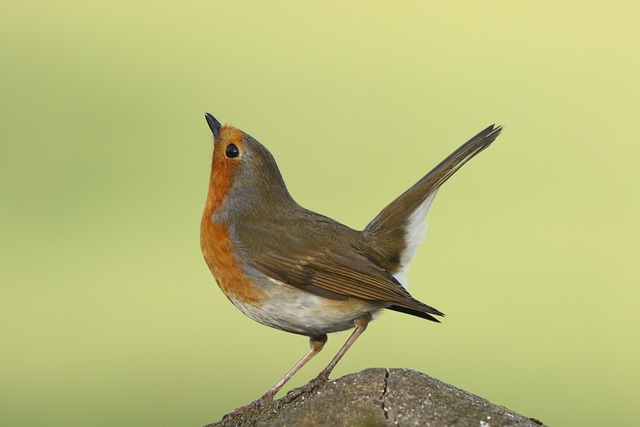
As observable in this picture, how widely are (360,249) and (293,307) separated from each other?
25.0 inches

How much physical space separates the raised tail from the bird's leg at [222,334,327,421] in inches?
24.3

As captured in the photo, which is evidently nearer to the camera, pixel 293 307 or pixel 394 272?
pixel 293 307

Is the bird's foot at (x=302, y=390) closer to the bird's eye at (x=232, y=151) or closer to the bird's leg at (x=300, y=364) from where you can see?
the bird's leg at (x=300, y=364)

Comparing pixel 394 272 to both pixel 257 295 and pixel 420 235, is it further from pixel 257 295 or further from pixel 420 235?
pixel 257 295

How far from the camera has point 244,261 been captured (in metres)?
4.64

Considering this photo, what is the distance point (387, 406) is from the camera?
12.6 ft

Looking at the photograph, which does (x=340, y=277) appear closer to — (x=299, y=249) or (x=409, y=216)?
(x=299, y=249)

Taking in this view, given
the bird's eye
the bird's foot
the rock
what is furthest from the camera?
the bird's eye

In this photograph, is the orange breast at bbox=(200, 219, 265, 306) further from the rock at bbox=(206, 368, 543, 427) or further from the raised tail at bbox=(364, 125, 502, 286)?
the raised tail at bbox=(364, 125, 502, 286)

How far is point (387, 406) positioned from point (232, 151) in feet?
6.07

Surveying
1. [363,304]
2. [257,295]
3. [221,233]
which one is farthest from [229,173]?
[363,304]

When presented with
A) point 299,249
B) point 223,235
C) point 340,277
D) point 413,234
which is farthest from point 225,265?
point 413,234

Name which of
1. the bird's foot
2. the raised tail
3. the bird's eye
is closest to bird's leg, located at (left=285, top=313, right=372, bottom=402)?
the bird's foot

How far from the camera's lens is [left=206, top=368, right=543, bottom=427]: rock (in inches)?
147
